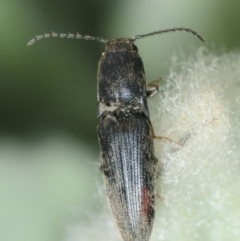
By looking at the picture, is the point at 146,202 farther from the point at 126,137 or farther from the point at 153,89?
the point at 153,89

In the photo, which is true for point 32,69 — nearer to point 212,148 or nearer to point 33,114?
point 33,114

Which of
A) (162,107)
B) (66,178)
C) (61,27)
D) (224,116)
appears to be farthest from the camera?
(61,27)

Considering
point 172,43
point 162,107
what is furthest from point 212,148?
point 172,43

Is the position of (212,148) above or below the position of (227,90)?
below

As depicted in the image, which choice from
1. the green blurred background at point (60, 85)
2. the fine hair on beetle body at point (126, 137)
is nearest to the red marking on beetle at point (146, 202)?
the fine hair on beetle body at point (126, 137)

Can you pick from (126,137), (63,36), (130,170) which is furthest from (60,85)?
(130,170)

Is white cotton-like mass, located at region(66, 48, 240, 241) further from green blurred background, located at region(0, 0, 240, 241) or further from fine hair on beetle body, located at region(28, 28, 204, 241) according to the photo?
green blurred background, located at region(0, 0, 240, 241)
